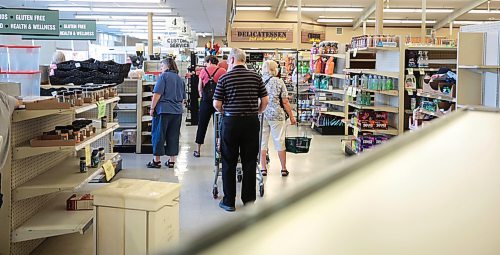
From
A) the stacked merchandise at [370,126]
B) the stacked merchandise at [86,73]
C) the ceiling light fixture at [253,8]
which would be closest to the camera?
the stacked merchandise at [86,73]

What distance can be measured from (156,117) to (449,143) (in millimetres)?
6705

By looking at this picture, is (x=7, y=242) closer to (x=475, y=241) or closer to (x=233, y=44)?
(x=475, y=241)

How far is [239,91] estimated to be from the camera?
5664mm

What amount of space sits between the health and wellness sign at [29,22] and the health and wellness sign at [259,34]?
1568cm

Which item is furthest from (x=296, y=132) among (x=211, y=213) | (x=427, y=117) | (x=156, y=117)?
(x=211, y=213)

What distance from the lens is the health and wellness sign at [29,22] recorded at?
388 inches

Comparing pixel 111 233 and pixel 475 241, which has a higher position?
pixel 475 241

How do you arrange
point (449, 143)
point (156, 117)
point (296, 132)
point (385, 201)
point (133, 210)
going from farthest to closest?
1. point (296, 132)
2. point (156, 117)
3. point (133, 210)
4. point (449, 143)
5. point (385, 201)

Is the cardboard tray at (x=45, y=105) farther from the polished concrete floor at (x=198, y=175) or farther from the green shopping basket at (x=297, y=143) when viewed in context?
the green shopping basket at (x=297, y=143)

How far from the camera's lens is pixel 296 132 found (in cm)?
1370

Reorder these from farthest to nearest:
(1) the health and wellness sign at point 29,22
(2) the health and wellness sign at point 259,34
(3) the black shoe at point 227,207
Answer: (2) the health and wellness sign at point 259,34, (1) the health and wellness sign at point 29,22, (3) the black shoe at point 227,207

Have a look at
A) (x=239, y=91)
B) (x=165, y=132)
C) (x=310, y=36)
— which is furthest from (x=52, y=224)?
(x=310, y=36)

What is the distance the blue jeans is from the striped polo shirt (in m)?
2.69

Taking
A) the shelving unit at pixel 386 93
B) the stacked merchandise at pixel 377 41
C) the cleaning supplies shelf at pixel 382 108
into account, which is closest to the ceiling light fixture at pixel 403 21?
the shelving unit at pixel 386 93
